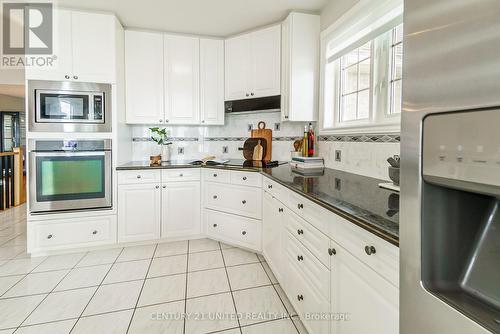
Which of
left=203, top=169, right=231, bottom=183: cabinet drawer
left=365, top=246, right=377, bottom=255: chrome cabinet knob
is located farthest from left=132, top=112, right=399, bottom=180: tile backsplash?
left=365, top=246, right=377, bottom=255: chrome cabinet knob

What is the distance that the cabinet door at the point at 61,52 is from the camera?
2.66 metres

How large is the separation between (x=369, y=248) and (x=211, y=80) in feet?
9.57

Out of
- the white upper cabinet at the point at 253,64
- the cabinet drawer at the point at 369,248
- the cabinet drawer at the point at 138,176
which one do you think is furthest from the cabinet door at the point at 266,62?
the cabinet drawer at the point at 369,248

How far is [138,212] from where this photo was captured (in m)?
2.95

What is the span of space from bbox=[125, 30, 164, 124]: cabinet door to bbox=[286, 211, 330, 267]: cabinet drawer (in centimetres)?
224

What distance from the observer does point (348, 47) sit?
2283 mm

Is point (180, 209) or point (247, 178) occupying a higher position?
point (247, 178)

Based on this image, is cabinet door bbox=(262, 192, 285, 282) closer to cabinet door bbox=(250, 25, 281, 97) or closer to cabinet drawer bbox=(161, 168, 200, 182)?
cabinet drawer bbox=(161, 168, 200, 182)

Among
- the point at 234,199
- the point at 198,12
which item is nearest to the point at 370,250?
the point at 234,199

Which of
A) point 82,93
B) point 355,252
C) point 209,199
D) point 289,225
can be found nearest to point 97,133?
point 82,93

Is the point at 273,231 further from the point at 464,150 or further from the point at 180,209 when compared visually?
the point at 464,150

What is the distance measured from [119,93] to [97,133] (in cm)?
52

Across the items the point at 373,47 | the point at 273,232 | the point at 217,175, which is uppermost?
the point at 373,47

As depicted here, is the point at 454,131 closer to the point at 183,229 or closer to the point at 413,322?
the point at 413,322
